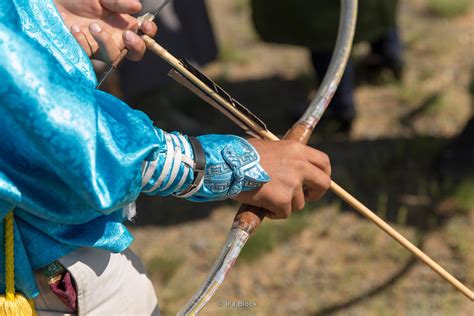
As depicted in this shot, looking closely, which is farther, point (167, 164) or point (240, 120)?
Result: point (240, 120)

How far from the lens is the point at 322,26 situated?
2920mm

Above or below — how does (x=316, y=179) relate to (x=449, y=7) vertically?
above

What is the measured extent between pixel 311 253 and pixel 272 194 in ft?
4.41

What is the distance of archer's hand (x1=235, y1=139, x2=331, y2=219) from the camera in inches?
52.7

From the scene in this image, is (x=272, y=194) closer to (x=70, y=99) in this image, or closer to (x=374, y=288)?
(x=70, y=99)

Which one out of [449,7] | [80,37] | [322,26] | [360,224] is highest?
[80,37]

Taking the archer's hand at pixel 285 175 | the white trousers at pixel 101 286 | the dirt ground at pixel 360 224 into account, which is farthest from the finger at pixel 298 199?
the dirt ground at pixel 360 224

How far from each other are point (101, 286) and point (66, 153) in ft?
1.13

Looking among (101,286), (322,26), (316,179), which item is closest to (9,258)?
(101,286)

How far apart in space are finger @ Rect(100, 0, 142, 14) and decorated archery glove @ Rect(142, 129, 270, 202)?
14.7 inches

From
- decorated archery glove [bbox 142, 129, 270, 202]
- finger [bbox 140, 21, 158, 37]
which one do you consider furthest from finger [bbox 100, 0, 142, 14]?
decorated archery glove [bbox 142, 129, 270, 202]

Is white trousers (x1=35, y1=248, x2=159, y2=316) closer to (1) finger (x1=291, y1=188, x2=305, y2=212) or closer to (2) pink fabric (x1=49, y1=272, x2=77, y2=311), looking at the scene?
(2) pink fabric (x1=49, y1=272, x2=77, y2=311)

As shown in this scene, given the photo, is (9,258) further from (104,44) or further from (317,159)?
(317,159)

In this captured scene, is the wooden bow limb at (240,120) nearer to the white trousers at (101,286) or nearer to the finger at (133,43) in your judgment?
the finger at (133,43)
